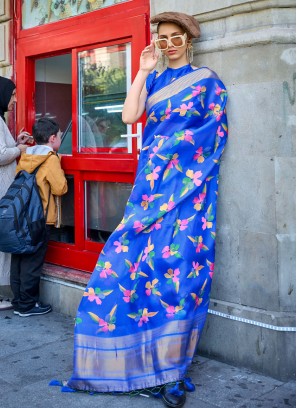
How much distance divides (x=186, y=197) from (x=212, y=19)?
118cm

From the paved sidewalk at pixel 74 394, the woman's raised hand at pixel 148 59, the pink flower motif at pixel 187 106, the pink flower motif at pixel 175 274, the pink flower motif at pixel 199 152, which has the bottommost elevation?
the paved sidewalk at pixel 74 394

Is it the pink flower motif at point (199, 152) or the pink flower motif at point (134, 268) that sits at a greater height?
the pink flower motif at point (199, 152)

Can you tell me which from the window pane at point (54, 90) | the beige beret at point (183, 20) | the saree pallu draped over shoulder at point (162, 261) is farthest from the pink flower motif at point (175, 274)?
the window pane at point (54, 90)

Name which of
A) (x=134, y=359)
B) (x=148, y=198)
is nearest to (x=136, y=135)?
(x=148, y=198)

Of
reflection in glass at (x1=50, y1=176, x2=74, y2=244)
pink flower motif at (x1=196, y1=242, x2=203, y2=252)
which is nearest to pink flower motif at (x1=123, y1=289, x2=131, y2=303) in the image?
pink flower motif at (x1=196, y1=242, x2=203, y2=252)

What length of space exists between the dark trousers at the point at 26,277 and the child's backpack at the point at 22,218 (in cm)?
14

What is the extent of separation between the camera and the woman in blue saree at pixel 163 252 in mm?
3188

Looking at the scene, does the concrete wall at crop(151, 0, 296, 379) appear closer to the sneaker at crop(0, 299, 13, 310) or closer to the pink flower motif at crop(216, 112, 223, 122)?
the pink flower motif at crop(216, 112, 223, 122)

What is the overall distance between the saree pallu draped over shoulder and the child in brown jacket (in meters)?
1.44

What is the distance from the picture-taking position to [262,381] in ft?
10.8

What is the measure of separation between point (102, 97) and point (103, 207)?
92 cm

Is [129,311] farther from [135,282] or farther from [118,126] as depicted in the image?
[118,126]

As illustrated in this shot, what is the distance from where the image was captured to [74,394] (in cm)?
320

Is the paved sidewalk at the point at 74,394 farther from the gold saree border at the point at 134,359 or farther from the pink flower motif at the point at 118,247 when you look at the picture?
the pink flower motif at the point at 118,247
